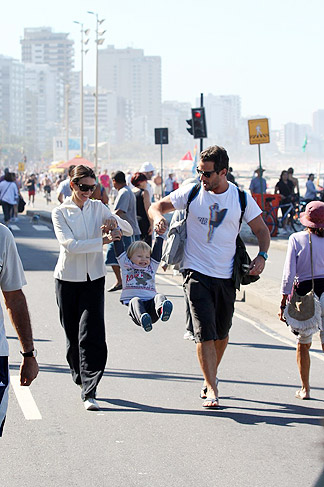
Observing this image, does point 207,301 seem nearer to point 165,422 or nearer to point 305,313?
point 305,313

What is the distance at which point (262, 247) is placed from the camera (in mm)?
6844

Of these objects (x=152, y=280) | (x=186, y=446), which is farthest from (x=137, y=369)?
(x=186, y=446)

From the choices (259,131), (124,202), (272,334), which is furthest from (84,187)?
(259,131)

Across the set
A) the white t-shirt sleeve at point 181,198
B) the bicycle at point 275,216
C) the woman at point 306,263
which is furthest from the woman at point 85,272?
the bicycle at point 275,216

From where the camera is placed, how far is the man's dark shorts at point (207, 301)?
663cm

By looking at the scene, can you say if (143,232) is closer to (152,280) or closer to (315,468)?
(152,280)

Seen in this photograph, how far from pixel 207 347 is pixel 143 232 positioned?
6.54m

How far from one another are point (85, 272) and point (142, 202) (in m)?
6.06

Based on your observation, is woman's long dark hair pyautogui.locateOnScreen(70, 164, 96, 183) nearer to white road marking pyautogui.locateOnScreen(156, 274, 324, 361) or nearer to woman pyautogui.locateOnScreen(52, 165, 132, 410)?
woman pyautogui.locateOnScreen(52, 165, 132, 410)

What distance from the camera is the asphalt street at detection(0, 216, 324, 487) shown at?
205 inches

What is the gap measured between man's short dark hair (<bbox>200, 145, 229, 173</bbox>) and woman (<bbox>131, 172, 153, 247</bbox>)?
18.6 ft

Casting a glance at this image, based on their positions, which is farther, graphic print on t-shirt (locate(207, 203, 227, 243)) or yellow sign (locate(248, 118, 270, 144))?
yellow sign (locate(248, 118, 270, 144))

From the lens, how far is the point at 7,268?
13.6 ft

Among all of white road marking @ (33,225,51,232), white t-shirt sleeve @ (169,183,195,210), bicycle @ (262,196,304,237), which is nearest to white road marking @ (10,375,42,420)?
white t-shirt sleeve @ (169,183,195,210)
